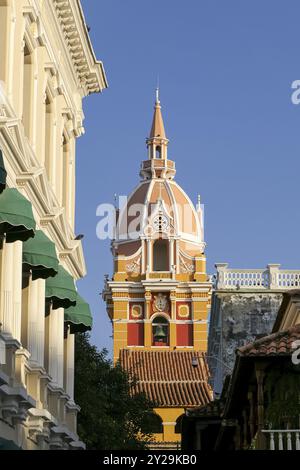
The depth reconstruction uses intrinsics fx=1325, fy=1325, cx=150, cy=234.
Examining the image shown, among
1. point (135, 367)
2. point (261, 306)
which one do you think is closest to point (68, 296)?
point (261, 306)

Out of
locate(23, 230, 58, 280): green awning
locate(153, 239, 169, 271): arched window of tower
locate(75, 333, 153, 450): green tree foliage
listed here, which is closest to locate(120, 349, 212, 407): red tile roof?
locate(153, 239, 169, 271): arched window of tower

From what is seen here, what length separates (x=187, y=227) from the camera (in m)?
96.4

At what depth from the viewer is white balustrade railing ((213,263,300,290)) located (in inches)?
3014

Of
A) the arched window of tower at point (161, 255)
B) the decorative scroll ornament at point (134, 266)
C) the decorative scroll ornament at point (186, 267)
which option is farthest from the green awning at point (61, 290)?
the arched window of tower at point (161, 255)

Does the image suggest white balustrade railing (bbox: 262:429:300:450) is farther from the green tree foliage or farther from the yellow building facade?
the green tree foliage

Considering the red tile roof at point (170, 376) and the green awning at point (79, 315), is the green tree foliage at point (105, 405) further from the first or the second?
the red tile roof at point (170, 376)

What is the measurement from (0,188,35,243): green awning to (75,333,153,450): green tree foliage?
1777 centimetres

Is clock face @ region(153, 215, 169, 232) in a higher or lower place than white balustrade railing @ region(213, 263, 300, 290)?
higher

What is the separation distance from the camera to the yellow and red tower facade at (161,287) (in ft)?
286

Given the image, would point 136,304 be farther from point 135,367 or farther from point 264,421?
point 264,421

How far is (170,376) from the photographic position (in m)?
83.9
